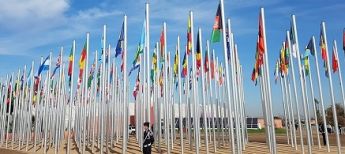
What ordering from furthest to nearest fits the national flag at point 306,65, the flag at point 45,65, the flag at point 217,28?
the flag at point 45,65 → the national flag at point 306,65 → the flag at point 217,28

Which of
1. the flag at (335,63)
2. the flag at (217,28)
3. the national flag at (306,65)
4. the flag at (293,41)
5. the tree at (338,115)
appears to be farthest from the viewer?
the tree at (338,115)

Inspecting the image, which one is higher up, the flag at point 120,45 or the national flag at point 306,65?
the flag at point 120,45

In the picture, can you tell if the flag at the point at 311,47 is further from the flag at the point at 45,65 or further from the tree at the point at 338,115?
the tree at the point at 338,115

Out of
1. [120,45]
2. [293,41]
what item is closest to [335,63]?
[293,41]

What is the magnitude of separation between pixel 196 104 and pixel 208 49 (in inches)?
162

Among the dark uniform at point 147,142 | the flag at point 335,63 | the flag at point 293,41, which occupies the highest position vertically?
the flag at point 293,41

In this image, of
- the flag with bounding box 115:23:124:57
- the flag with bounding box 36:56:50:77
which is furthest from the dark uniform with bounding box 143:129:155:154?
the flag with bounding box 36:56:50:77

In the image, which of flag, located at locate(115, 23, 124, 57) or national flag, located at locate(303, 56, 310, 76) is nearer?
flag, located at locate(115, 23, 124, 57)

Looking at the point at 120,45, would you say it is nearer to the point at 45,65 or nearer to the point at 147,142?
the point at 147,142

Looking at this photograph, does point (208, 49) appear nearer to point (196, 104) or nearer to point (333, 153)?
point (196, 104)

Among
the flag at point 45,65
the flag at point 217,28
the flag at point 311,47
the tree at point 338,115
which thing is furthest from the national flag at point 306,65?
the tree at point 338,115

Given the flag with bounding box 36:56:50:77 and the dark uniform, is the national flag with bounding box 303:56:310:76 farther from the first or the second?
the flag with bounding box 36:56:50:77

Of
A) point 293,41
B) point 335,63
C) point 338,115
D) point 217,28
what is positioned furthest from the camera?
point 338,115

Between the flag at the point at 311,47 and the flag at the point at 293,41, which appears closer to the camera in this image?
the flag at the point at 293,41
